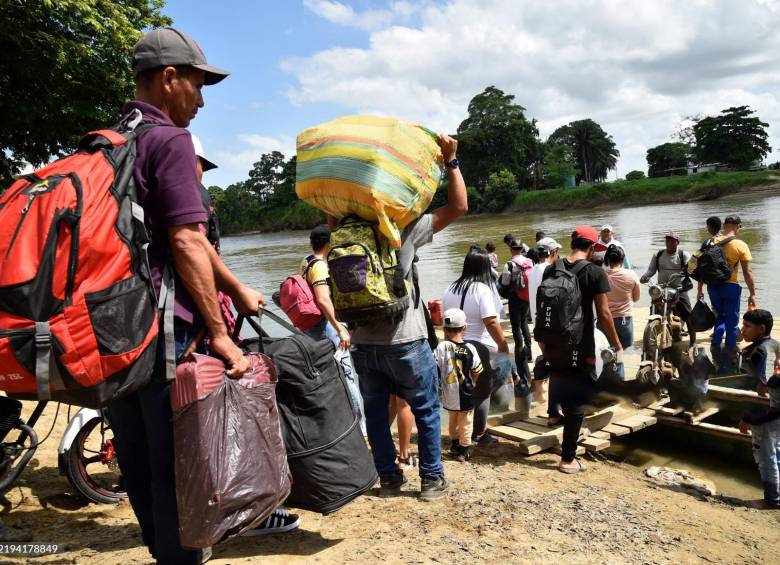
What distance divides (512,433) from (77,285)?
422 cm

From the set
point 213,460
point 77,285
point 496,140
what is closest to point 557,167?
point 496,140

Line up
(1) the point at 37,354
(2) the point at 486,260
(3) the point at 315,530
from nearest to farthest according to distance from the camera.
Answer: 1. (1) the point at 37,354
2. (3) the point at 315,530
3. (2) the point at 486,260

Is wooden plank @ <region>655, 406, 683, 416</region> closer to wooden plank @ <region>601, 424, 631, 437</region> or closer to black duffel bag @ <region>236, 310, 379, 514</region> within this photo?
wooden plank @ <region>601, 424, 631, 437</region>

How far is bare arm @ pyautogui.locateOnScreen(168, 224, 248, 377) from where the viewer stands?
75.9 inches

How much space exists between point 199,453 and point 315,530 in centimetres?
145

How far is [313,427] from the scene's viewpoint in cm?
248

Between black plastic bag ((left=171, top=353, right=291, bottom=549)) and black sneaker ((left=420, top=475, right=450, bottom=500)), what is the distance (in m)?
1.62

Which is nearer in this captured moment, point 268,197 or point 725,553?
point 725,553

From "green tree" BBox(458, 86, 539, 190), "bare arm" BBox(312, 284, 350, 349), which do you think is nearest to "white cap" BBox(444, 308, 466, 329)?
"bare arm" BBox(312, 284, 350, 349)

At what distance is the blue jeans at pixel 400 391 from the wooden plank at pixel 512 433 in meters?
1.73

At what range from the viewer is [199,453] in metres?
1.93

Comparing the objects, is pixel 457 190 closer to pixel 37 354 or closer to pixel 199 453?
pixel 199 453

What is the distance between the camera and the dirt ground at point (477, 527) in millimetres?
2896

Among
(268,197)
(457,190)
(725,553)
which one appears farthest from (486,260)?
(268,197)
